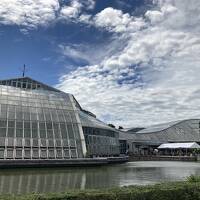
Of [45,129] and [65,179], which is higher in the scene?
[45,129]

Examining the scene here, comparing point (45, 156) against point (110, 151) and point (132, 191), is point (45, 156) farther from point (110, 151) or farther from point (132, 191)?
point (132, 191)

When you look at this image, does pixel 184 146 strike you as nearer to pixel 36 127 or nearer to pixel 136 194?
pixel 36 127

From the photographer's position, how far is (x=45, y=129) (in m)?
54.0

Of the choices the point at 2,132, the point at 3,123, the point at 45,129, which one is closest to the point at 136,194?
the point at 2,132

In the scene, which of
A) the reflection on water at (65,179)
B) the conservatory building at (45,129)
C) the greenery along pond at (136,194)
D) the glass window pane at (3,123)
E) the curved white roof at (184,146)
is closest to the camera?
the greenery along pond at (136,194)

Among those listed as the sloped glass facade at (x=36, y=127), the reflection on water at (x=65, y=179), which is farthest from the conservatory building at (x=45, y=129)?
the reflection on water at (x=65, y=179)

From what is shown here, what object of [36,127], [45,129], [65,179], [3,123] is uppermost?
[3,123]

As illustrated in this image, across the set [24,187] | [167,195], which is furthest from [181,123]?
[167,195]

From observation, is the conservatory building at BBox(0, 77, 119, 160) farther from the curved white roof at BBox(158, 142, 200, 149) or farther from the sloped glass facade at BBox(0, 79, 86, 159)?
the curved white roof at BBox(158, 142, 200, 149)

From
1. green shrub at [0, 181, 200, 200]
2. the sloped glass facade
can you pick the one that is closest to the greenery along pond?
green shrub at [0, 181, 200, 200]

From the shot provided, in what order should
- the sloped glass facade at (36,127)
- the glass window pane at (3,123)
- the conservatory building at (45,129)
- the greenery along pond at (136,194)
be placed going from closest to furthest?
the greenery along pond at (136,194) → the sloped glass facade at (36,127) → the conservatory building at (45,129) → the glass window pane at (3,123)

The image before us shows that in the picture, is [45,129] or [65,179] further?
[45,129]

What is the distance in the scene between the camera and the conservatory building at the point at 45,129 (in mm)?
49844

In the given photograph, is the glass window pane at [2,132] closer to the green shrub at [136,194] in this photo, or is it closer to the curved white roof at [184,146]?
the green shrub at [136,194]
